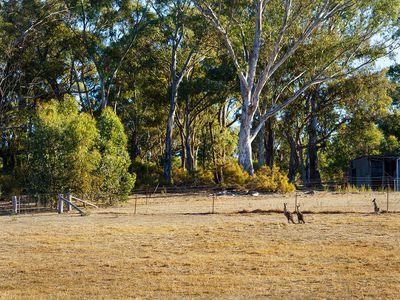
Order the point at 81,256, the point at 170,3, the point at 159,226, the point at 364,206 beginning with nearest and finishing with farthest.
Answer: the point at 81,256 → the point at 159,226 → the point at 364,206 → the point at 170,3

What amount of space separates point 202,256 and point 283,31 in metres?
28.9

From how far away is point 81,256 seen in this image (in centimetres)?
1798

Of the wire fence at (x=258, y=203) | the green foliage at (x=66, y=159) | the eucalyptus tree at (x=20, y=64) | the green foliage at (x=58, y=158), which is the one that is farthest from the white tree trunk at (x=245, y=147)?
the eucalyptus tree at (x=20, y=64)

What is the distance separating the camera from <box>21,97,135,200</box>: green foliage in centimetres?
3359

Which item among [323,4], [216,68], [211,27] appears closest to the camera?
[323,4]

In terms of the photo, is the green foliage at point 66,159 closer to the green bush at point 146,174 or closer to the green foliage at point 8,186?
the green foliage at point 8,186

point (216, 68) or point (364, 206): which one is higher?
point (216, 68)

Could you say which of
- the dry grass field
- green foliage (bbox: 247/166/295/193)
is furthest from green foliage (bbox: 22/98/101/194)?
green foliage (bbox: 247/166/295/193)

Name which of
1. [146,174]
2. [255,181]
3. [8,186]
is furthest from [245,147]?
[8,186]

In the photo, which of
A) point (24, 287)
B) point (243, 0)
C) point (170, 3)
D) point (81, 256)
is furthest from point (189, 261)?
point (170, 3)

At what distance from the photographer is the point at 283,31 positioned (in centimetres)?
4384

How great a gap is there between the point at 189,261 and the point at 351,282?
4.52 metres

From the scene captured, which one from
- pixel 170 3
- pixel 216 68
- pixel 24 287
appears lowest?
pixel 24 287

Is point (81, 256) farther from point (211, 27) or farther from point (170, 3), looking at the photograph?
point (170, 3)
